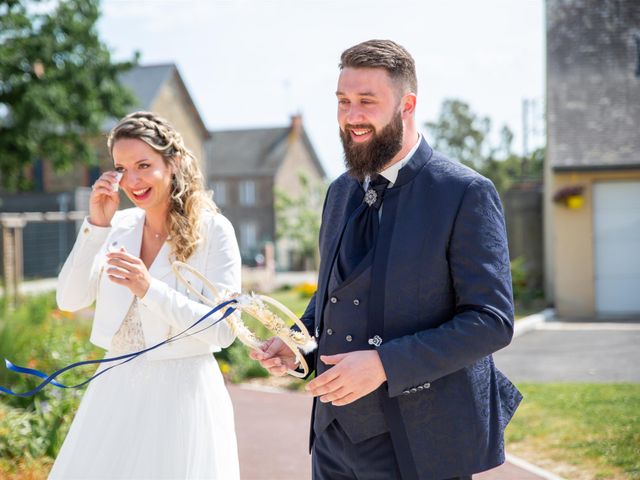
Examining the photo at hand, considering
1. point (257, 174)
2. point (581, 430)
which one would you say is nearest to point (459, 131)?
point (257, 174)

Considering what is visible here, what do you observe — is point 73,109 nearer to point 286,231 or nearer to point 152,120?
point 286,231

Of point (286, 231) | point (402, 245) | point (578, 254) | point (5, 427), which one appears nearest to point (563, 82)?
point (578, 254)

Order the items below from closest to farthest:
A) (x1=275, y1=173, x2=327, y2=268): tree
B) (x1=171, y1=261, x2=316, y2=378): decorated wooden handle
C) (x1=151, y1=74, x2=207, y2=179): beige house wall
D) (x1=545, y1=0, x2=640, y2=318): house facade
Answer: (x1=171, y1=261, x2=316, y2=378): decorated wooden handle
(x1=545, y1=0, x2=640, y2=318): house facade
(x1=151, y1=74, x2=207, y2=179): beige house wall
(x1=275, y1=173, x2=327, y2=268): tree

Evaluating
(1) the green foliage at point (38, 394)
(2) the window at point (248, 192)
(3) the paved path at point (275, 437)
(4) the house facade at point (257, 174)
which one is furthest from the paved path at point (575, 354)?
(2) the window at point (248, 192)

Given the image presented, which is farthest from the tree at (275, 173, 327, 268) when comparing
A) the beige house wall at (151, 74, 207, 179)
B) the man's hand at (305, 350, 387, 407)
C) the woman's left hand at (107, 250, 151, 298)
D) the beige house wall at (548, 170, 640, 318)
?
the man's hand at (305, 350, 387, 407)

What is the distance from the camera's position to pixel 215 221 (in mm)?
3658

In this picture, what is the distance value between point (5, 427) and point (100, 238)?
275 cm

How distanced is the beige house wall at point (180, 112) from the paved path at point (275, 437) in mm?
31892

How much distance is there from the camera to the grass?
5852 mm

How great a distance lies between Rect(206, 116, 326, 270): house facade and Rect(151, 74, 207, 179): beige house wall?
29.2 ft

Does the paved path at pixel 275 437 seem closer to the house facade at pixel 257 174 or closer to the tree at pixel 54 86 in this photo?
the tree at pixel 54 86

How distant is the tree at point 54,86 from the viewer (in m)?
25.1

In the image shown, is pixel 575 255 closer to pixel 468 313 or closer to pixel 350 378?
pixel 468 313

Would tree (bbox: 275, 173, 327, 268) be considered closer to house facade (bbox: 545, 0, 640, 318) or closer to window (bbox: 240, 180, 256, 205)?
window (bbox: 240, 180, 256, 205)
